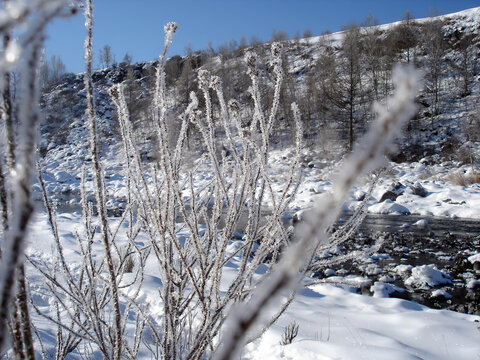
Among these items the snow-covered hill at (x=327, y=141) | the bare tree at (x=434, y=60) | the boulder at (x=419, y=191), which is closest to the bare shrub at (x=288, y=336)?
the snow-covered hill at (x=327, y=141)

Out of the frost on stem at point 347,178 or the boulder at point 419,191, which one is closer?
the frost on stem at point 347,178

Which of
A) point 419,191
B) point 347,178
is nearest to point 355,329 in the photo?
point 347,178

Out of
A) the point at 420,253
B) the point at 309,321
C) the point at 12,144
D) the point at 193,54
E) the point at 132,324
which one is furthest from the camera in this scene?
the point at 193,54

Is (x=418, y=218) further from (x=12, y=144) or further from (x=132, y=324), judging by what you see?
(x=12, y=144)

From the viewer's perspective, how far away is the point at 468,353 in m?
2.57

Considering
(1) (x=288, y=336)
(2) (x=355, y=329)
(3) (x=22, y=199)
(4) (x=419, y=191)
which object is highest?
(3) (x=22, y=199)

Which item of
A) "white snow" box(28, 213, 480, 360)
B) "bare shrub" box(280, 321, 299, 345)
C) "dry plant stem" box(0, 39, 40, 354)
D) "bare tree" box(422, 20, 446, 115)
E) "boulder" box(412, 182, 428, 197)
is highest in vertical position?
"bare tree" box(422, 20, 446, 115)

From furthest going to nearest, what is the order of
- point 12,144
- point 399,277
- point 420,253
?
point 420,253
point 399,277
point 12,144

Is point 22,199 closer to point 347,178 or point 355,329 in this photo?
point 347,178

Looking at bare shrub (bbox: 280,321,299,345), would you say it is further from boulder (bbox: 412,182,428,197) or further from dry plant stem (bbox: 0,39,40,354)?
boulder (bbox: 412,182,428,197)

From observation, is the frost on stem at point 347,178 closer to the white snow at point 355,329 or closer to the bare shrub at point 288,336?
the white snow at point 355,329

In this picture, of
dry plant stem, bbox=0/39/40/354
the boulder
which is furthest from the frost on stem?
the boulder

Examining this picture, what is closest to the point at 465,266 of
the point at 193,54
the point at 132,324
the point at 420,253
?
the point at 420,253

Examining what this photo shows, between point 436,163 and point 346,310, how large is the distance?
14994mm
